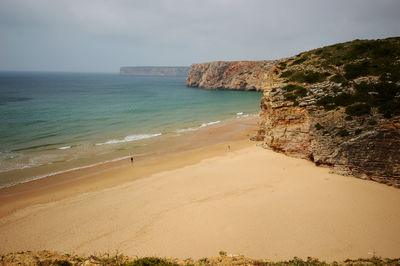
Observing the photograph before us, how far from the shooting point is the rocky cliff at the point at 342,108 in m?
14.5

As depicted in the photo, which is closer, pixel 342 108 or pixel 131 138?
pixel 342 108

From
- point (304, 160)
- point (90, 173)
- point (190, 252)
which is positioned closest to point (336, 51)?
point (304, 160)

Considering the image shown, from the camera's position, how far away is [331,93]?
60.9ft

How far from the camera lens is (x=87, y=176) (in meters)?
19.4

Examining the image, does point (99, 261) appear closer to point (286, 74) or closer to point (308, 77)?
point (308, 77)

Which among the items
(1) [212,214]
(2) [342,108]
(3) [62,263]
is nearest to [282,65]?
(2) [342,108]

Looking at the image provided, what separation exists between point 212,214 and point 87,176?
13.3 m

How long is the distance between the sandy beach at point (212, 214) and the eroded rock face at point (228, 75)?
288 ft

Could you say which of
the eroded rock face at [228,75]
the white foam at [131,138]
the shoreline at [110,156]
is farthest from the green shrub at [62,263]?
the eroded rock face at [228,75]

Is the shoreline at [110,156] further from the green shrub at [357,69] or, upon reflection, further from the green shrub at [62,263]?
the green shrub at [357,69]

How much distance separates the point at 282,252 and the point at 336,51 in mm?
23432

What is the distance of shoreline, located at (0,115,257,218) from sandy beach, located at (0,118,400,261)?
0.51 ft

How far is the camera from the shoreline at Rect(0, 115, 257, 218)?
51.6ft

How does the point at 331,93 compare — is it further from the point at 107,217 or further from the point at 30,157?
the point at 30,157
